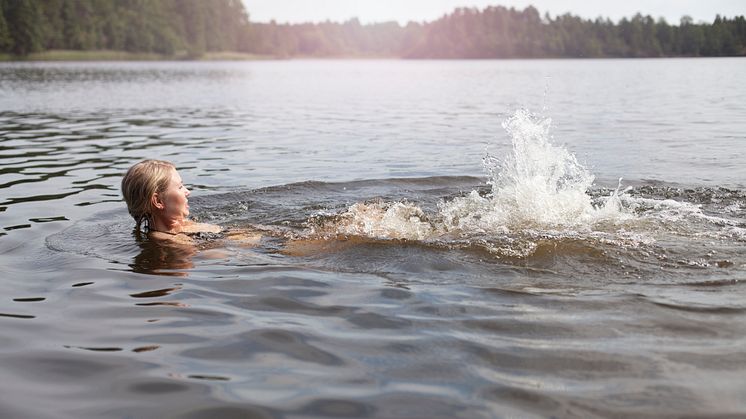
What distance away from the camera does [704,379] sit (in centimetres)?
Answer: 350

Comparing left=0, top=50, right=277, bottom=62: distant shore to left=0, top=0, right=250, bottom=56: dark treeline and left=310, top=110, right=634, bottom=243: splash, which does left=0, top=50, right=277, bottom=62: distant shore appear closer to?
left=0, top=0, right=250, bottom=56: dark treeline

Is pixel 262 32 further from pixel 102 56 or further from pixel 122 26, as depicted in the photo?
pixel 102 56

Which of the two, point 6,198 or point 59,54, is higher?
point 59,54

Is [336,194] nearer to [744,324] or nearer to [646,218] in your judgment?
[646,218]

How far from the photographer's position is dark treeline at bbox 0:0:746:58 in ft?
180

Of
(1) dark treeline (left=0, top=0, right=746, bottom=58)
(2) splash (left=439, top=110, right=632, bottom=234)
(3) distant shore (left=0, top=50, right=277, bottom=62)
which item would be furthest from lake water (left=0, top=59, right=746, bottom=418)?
(3) distant shore (left=0, top=50, right=277, bottom=62)

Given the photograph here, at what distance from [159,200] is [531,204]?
3.92 m

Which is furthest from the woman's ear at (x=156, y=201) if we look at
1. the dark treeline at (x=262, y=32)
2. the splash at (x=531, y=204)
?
the dark treeline at (x=262, y=32)

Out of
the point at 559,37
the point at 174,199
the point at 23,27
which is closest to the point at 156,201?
the point at 174,199

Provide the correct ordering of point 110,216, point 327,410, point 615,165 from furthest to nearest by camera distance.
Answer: point 615,165 → point 110,216 → point 327,410

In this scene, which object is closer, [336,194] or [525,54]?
[336,194]

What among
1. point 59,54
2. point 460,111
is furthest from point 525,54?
point 460,111

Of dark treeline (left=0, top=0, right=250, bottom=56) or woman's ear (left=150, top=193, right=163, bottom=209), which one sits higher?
dark treeline (left=0, top=0, right=250, bottom=56)

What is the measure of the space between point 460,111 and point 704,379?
65.8ft
